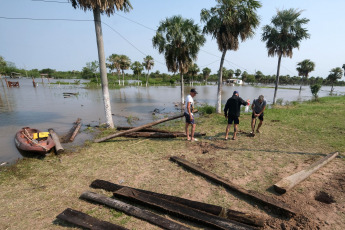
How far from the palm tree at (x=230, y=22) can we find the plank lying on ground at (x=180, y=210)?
14.0 m

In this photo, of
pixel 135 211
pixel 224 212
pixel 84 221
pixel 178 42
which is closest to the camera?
pixel 84 221

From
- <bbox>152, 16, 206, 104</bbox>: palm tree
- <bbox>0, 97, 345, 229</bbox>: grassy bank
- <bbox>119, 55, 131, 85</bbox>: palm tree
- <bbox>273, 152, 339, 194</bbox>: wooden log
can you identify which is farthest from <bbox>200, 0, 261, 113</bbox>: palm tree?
<bbox>119, 55, 131, 85</bbox>: palm tree

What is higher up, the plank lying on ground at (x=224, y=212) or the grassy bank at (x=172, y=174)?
the plank lying on ground at (x=224, y=212)

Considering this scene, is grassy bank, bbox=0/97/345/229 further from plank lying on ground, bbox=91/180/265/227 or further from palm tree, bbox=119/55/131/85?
palm tree, bbox=119/55/131/85

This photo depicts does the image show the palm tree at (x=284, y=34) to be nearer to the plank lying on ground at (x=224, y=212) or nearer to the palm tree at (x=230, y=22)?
the palm tree at (x=230, y=22)

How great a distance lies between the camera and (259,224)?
3.06m

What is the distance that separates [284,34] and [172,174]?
79.0 feet

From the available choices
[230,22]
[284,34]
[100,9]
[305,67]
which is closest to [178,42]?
[230,22]

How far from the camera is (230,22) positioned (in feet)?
44.8

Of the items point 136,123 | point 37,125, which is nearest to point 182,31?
point 136,123

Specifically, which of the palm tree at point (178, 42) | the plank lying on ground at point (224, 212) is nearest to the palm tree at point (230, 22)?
the palm tree at point (178, 42)

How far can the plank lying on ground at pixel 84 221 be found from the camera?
10.0 feet

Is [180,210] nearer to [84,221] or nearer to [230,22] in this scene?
[84,221]

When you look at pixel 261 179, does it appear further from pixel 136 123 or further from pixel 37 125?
pixel 37 125
